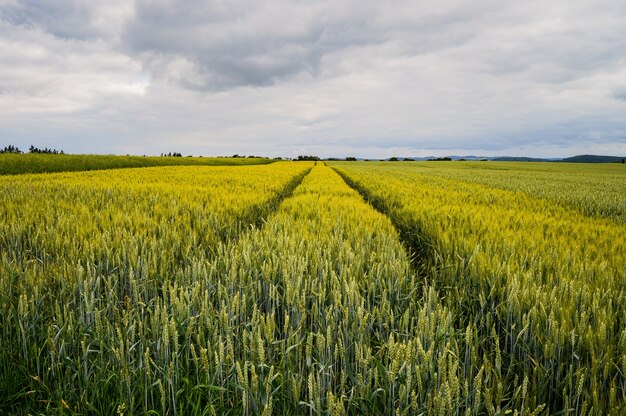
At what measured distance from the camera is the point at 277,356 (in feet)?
7.35

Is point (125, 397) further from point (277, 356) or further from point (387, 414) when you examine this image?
point (387, 414)

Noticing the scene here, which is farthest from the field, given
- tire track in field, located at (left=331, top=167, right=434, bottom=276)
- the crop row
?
tire track in field, located at (left=331, top=167, right=434, bottom=276)

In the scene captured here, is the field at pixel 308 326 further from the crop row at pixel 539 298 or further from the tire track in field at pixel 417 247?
the tire track in field at pixel 417 247

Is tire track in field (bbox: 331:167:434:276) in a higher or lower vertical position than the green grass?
lower

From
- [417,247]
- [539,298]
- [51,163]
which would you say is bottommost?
[417,247]

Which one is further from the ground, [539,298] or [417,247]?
[539,298]

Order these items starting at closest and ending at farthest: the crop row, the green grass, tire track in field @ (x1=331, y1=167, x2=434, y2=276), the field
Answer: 1. the field
2. the crop row
3. tire track in field @ (x1=331, y1=167, x2=434, y2=276)
4. the green grass

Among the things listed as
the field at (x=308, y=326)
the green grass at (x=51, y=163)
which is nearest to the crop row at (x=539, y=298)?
the field at (x=308, y=326)

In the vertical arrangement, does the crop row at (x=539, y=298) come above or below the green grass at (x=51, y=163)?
below

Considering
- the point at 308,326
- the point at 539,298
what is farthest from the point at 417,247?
the point at 308,326

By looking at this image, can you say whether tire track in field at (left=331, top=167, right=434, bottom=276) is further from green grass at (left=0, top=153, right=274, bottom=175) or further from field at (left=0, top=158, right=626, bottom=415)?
green grass at (left=0, top=153, right=274, bottom=175)

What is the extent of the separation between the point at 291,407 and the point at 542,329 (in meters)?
1.64

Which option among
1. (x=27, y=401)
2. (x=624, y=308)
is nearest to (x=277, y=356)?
(x=27, y=401)

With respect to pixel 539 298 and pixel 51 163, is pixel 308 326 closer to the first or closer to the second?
pixel 539 298
